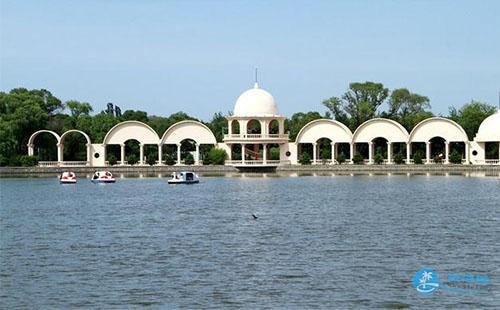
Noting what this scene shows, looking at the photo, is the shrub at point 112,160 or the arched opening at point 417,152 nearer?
the arched opening at point 417,152

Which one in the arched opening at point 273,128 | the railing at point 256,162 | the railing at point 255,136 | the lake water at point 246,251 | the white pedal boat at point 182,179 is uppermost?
the arched opening at point 273,128

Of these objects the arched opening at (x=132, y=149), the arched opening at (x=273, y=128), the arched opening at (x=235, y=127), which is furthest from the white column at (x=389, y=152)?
the arched opening at (x=132, y=149)

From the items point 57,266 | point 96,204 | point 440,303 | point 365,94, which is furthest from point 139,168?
point 440,303

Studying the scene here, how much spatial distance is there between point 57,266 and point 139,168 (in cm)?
5616

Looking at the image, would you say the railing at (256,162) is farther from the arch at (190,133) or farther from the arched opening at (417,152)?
the arched opening at (417,152)

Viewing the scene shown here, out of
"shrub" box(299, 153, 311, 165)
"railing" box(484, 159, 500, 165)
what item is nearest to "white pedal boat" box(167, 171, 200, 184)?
"shrub" box(299, 153, 311, 165)

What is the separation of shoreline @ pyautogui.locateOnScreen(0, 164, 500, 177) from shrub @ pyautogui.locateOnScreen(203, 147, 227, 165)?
1.16 m

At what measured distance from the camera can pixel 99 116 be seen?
89.6 m

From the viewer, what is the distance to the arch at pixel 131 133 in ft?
261

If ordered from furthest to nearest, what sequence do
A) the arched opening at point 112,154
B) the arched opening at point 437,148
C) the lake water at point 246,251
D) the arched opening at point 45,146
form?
the arched opening at point 45,146
the arched opening at point 112,154
the arched opening at point 437,148
the lake water at point 246,251

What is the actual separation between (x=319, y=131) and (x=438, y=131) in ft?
31.1

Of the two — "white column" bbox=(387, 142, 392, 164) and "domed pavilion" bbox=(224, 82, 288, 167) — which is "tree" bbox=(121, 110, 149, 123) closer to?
"domed pavilion" bbox=(224, 82, 288, 167)

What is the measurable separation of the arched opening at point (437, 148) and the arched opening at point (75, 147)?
28.9 meters

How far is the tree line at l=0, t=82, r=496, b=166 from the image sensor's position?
78188 mm
